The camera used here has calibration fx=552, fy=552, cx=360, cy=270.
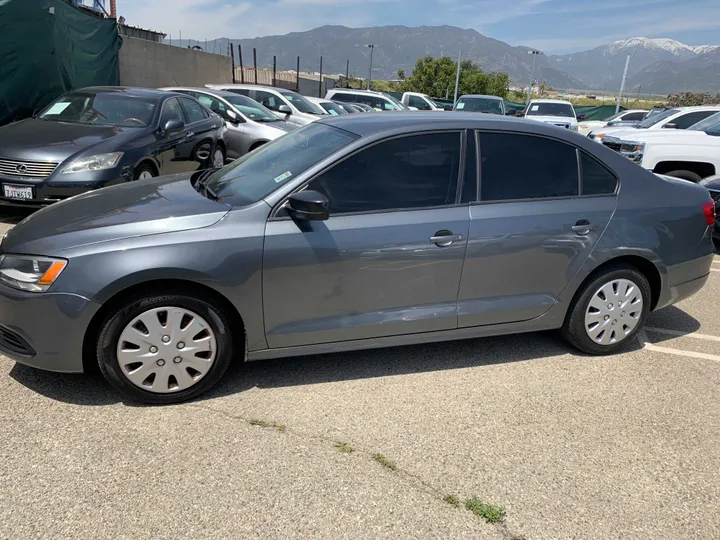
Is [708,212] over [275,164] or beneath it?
beneath

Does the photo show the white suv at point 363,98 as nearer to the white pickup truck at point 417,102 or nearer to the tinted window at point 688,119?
the white pickup truck at point 417,102

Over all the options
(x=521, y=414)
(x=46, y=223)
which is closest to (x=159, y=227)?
(x=46, y=223)

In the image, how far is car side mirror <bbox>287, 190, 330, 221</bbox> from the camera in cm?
305

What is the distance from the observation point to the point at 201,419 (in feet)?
9.92

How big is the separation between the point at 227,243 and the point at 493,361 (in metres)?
2.05

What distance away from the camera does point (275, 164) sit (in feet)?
12.0

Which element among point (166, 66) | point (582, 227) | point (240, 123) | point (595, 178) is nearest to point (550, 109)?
point (240, 123)

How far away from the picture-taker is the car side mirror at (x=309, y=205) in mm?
3049

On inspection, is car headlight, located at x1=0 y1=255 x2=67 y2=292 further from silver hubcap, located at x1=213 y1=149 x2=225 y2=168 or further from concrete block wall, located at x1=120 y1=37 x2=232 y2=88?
concrete block wall, located at x1=120 y1=37 x2=232 y2=88

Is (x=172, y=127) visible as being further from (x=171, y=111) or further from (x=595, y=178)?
(x=595, y=178)

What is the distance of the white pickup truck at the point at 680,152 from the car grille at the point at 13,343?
872cm

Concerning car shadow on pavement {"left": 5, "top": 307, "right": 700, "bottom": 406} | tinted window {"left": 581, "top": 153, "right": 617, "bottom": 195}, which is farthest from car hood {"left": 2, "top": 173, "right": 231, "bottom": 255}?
tinted window {"left": 581, "top": 153, "right": 617, "bottom": 195}

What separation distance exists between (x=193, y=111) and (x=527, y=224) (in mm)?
6643

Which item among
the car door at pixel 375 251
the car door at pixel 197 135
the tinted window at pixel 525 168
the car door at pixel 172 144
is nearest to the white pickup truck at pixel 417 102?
the car door at pixel 197 135
